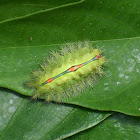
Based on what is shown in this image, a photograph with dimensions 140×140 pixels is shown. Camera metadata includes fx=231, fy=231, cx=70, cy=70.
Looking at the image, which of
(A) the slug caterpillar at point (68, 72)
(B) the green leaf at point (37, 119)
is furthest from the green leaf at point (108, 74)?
(B) the green leaf at point (37, 119)

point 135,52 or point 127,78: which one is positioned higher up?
point 135,52

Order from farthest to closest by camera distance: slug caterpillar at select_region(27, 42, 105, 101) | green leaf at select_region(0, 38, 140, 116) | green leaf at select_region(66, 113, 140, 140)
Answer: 1. green leaf at select_region(66, 113, 140, 140)
2. slug caterpillar at select_region(27, 42, 105, 101)
3. green leaf at select_region(0, 38, 140, 116)

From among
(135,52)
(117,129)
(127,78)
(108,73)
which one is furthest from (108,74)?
(117,129)

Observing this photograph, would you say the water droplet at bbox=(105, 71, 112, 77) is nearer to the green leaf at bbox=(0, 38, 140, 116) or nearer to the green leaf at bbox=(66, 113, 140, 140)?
the green leaf at bbox=(0, 38, 140, 116)

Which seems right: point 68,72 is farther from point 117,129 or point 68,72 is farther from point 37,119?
point 117,129

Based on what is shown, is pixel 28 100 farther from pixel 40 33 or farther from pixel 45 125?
pixel 40 33

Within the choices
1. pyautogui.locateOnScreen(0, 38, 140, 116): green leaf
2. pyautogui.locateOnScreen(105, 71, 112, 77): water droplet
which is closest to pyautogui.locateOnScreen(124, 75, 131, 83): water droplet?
pyautogui.locateOnScreen(0, 38, 140, 116): green leaf
